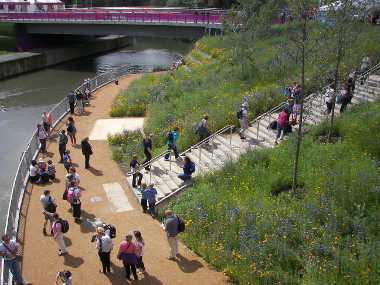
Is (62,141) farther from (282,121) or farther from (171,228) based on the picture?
(282,121)

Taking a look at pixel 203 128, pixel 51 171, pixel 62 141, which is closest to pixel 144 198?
pixel 203 128

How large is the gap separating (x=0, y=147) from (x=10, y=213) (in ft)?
33.4

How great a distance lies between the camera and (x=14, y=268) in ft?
29.8

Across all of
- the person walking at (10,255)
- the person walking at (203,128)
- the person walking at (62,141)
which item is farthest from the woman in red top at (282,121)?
the person walking at (10,255)

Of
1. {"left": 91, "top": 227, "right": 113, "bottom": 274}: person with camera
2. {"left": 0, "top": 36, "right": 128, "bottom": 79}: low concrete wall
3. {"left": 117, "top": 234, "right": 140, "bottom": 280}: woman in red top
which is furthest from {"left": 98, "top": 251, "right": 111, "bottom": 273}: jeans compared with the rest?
{"left": 0, "top": 36, "right": 128, "bottom": 79}: low concrete wall

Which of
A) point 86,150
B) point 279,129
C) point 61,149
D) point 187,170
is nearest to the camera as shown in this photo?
point 187,170

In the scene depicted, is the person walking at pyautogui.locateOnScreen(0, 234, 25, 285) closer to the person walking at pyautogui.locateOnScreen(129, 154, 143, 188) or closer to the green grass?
the green grass

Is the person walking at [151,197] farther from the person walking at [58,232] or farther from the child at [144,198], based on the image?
the person walking at [58,232]

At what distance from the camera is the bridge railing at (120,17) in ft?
128

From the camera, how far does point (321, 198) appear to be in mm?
9680

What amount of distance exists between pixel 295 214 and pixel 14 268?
20.7ft

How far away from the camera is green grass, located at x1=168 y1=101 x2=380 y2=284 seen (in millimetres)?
8031

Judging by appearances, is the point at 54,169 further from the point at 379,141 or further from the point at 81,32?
the point at 81,32

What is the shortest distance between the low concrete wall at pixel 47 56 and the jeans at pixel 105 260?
1282 inches
